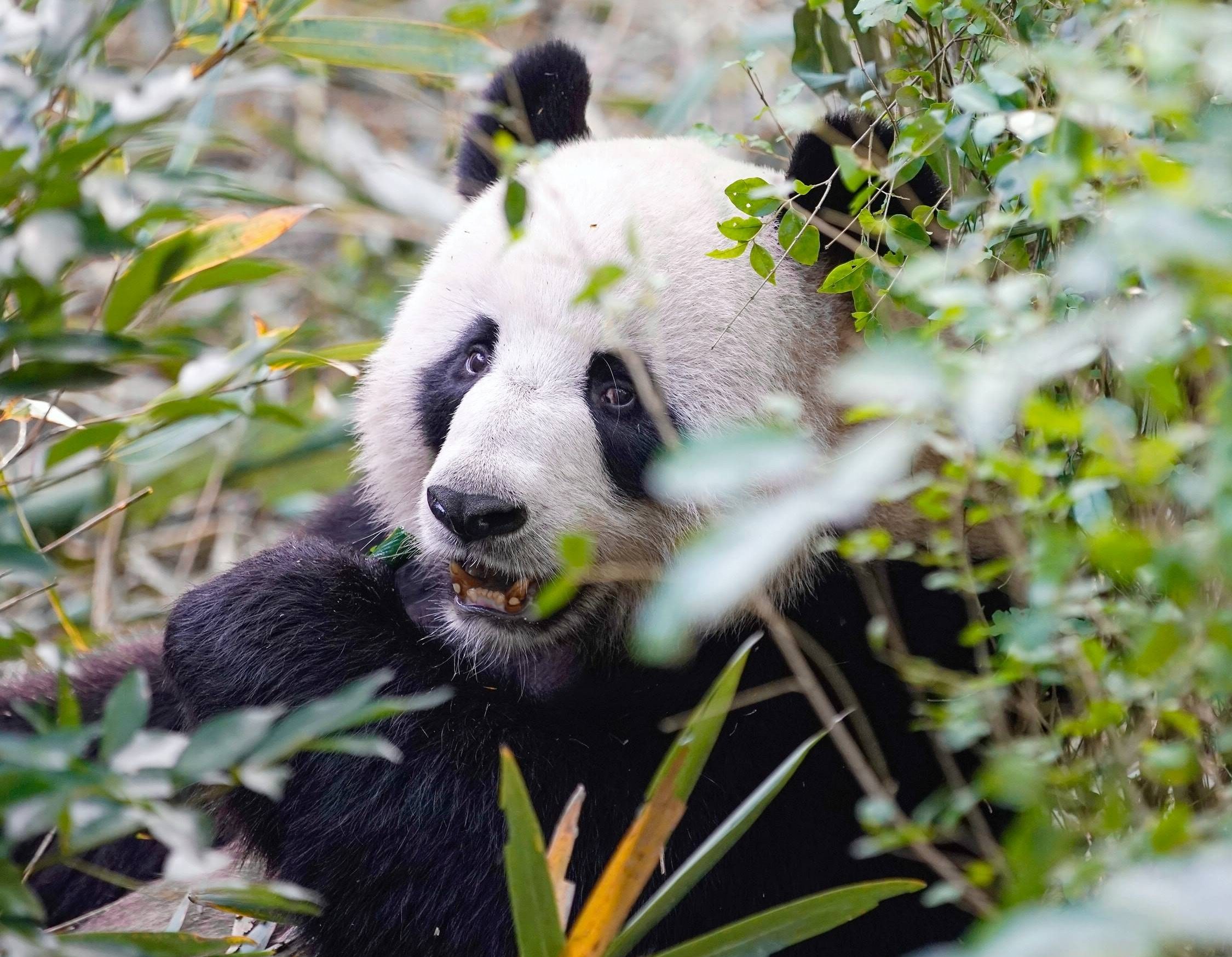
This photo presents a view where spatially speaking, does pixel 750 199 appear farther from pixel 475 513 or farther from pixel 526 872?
pixel 526 872

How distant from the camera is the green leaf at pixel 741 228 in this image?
6.91 ft

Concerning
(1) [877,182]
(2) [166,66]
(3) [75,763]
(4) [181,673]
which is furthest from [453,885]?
(2) [166,66]

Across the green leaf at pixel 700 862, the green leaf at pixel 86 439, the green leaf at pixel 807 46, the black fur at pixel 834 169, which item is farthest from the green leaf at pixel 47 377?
the green leaf at pixel 807 46

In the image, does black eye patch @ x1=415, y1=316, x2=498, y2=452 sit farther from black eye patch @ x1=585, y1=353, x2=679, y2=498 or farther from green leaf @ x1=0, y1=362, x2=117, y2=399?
green leaf @ x1=0, y1=362, x2=117, y2=399

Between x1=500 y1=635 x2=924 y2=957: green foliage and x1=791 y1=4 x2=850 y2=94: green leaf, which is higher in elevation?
x1=791 y1=4 x2=850 y2=94: green leaf

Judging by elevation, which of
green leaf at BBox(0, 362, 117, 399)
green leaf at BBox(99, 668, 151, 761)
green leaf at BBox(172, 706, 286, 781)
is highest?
green leaf at BBox(0, 362, 117, 399)

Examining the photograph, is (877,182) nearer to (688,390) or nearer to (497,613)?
(688,390)

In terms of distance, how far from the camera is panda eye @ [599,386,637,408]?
7.81ft

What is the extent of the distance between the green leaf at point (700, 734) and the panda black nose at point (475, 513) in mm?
560

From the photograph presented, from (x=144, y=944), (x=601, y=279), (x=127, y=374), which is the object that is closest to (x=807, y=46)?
(x=601, y=279)

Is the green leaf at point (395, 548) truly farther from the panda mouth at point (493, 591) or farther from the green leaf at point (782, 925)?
the green leaf at point (782, 925)

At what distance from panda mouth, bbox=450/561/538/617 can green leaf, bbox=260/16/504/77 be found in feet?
3.79

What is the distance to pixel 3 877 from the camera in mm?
1303

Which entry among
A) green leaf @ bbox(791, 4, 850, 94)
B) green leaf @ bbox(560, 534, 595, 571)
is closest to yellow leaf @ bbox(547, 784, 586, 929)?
green leaf @ bbox(560, 534, 595, 571)
